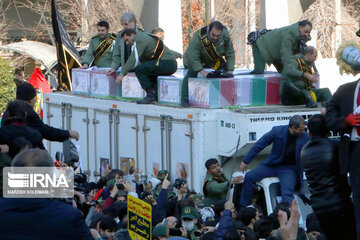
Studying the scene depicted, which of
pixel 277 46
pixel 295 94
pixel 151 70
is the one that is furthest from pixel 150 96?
pixel 295 94

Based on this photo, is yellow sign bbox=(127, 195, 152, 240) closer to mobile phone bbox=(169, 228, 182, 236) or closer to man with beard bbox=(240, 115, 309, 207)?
mobile phone bbox=(169, 228, 182, 236)

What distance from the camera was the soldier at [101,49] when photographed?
16.9m

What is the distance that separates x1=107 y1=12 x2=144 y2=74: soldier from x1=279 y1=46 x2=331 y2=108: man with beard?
2884 millimetres

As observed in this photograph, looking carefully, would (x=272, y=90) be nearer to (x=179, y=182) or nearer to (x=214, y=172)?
(x=214, y=172)

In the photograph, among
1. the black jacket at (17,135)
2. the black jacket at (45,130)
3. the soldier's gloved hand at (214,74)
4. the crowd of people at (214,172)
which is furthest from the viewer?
the soldier's gloved hand at (214,74)

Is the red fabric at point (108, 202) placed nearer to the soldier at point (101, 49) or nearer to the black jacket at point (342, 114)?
the black jacket at point (342, 114)

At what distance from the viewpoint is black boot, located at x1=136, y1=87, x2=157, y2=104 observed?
14133mm

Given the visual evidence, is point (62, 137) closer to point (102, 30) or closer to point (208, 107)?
point (208, 107)

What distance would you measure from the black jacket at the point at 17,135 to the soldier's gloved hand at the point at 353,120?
11.4 feet

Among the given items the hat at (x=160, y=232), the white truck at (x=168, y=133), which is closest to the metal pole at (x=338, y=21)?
the white truck at (x=168, y=133)

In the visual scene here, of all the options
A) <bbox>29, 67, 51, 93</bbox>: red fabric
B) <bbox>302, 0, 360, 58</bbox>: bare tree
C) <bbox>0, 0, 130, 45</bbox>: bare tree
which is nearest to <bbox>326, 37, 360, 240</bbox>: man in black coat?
<bbox>29, 67, 51, 93</bbox>: red fabric

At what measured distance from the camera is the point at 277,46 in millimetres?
13750

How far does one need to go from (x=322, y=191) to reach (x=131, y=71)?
808cm

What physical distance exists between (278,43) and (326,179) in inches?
267
